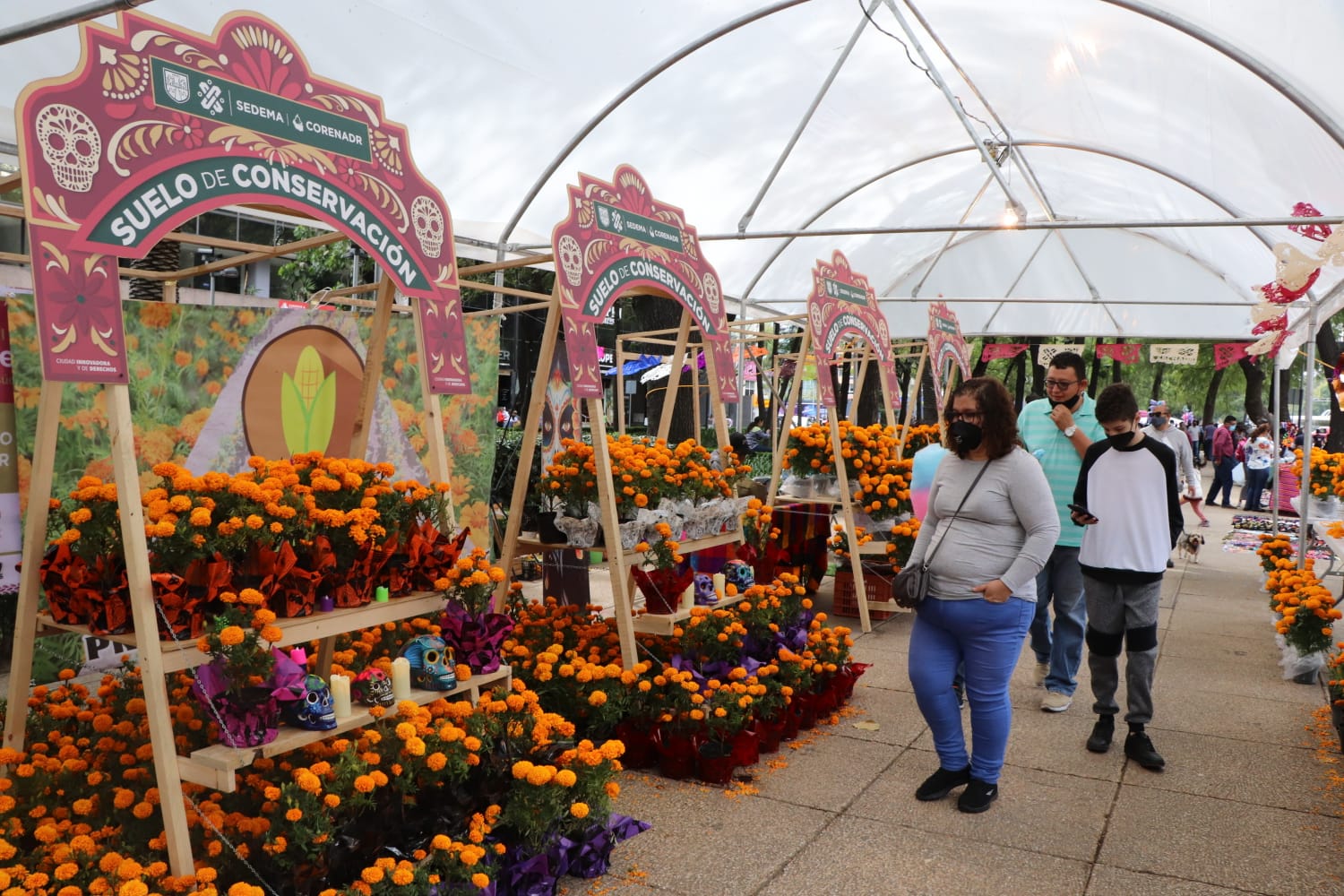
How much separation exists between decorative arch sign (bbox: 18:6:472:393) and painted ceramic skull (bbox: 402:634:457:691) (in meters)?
1.15

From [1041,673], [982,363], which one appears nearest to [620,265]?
[1041,673]

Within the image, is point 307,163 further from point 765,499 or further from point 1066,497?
point 765,499

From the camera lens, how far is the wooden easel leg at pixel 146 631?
2.41 meters

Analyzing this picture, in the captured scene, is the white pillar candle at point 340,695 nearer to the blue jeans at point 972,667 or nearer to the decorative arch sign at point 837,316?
the blue jeans at point 972,667

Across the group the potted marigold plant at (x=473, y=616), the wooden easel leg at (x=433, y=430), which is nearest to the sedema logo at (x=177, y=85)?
the wooden easel leg at (x=433, y=430)

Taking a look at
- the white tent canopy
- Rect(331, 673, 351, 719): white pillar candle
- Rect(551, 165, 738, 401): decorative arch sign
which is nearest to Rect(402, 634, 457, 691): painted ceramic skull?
Rect(331, 673, 351, 719): white pillar candle

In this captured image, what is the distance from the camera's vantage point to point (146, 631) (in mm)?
2418

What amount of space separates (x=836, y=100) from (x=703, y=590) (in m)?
4.93

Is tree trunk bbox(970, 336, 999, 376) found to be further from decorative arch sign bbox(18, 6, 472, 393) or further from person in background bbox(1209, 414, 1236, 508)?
decorative arch sign bbox(18, 6, 472, 393)

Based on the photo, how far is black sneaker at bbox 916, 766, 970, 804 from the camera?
3.93 metres

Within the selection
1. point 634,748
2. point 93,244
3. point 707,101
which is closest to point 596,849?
point 634,748

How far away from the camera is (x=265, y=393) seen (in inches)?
164

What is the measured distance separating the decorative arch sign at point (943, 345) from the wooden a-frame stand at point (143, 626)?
7477 millimetres

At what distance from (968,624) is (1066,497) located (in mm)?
1670
